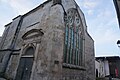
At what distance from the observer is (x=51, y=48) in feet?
21.0

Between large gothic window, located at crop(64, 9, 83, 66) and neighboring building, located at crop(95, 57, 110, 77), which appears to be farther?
neighboring building, located at crop(95, 57, 110, 77)

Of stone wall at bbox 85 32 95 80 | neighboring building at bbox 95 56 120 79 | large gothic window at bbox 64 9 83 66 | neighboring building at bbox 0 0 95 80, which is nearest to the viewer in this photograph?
neighboring building at bbox 0 0 95 80

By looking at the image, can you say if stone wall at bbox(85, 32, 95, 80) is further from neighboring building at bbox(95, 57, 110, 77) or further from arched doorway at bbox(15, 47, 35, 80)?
neighboring building at bbox(95, 57, 110, 77)

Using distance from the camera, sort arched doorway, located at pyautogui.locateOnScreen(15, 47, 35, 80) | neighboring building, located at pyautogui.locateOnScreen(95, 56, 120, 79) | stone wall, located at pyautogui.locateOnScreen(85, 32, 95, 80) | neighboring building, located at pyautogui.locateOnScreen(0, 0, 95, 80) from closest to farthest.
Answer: neighboring building, located at pyautogui.locateOnScreen(0, 0, 95, 80) < arched doorway, located at pyautogui.locateOnScreen(15, 47, 35, 80) < stone wall, located at pyautogui.locateOnScreen(85, 32, 95, 80) < neighboring building, located at pyautogui.locateOnScreen(95, 56, 120, 79)

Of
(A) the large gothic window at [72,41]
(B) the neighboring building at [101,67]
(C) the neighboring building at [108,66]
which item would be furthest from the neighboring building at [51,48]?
(B) the neighboring building at [101,67]

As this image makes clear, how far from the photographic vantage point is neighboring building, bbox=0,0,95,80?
6438 millimetres

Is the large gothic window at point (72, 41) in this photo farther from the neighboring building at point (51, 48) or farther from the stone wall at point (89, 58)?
the stone wall at point (89, 58)

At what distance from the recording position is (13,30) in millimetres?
11562

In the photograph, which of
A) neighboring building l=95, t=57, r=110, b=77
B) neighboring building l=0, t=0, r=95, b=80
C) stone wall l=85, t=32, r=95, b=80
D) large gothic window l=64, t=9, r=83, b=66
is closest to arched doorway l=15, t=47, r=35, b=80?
neighboring building l=0, t=0, r=95, b=80

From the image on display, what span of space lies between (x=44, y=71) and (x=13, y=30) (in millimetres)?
7907

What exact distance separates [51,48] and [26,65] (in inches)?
107

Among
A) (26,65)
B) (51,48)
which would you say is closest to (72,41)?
(51,48)

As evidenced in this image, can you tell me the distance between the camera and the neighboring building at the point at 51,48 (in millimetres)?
6438

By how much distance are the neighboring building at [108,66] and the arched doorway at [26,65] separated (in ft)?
43.4
